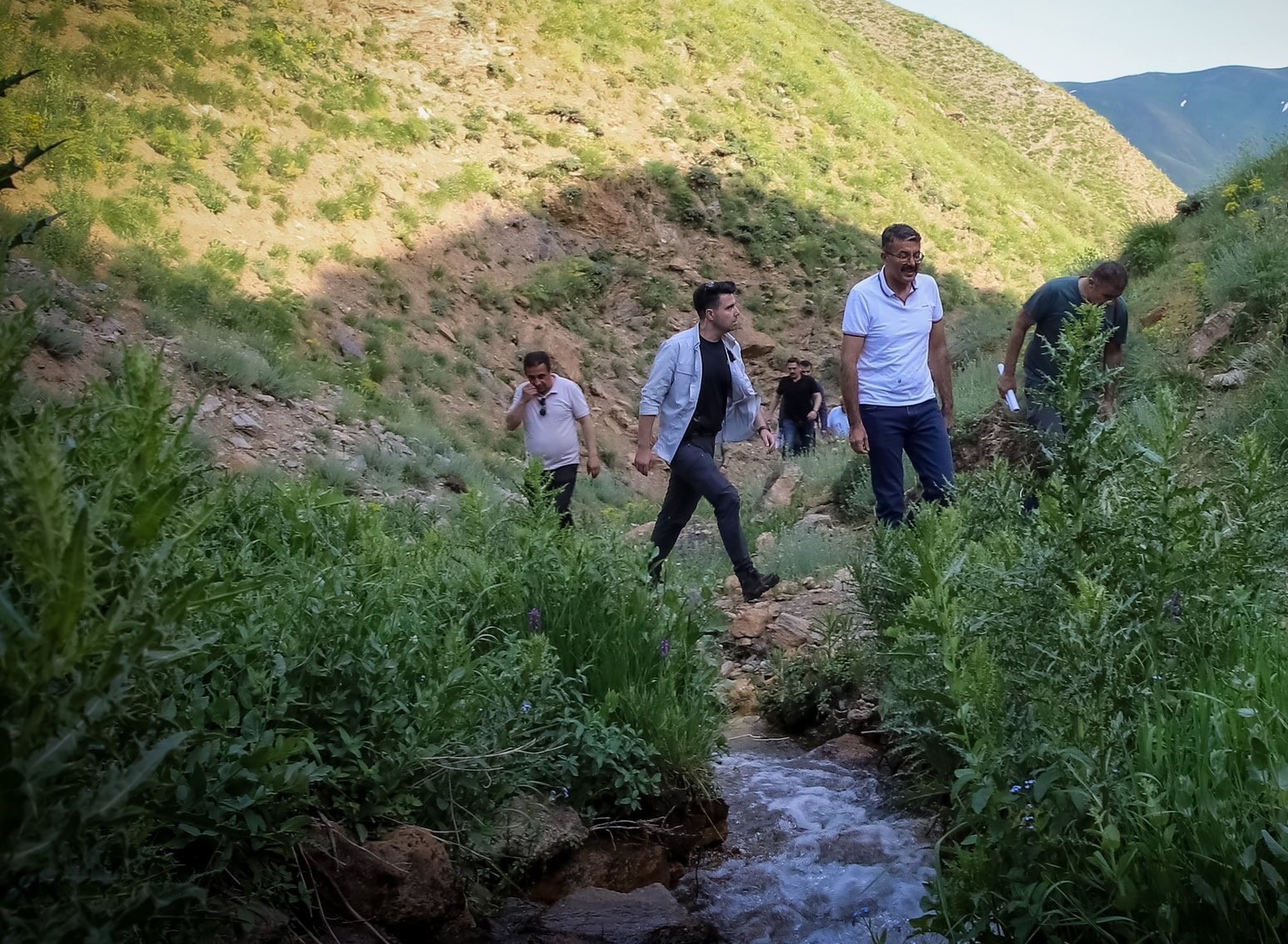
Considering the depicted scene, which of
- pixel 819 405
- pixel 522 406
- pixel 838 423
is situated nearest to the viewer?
pixel 522 406

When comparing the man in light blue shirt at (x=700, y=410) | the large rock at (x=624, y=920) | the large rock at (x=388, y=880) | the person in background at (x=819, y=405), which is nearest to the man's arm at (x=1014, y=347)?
the man in light blue shirt at (x=700, y=410)

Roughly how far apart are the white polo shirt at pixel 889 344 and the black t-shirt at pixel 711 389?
3.02 feet

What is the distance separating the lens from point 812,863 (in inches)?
141

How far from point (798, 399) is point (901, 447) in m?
8.50

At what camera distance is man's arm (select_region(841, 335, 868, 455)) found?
5648mm

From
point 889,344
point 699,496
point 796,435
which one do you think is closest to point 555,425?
point 699,496

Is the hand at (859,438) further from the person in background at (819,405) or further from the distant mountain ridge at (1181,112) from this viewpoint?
the distant mountain ridge at (1181,112)

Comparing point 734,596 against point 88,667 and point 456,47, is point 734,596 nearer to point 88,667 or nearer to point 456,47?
point 88,667

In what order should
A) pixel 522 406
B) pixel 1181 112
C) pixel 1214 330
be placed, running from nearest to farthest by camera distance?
pixel 522 406 → pixel 1214 330 → pixel 1181 112

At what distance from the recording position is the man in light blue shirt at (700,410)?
634 centimetres

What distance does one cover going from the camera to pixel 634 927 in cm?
299

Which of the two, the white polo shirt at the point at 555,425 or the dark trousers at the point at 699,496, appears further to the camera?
the white polo shirt at the point at 555,425

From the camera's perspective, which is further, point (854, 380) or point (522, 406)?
point (522, 406)

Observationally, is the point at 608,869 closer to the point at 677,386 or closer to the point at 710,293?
the point at 677,386
